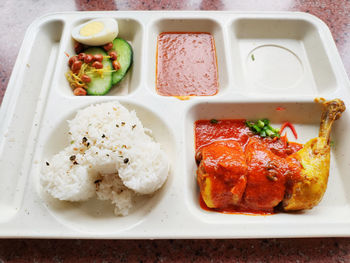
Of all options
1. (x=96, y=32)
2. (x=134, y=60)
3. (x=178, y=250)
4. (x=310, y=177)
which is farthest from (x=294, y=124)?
(x=96, y=32)

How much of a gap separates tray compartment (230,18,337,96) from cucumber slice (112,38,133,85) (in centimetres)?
99

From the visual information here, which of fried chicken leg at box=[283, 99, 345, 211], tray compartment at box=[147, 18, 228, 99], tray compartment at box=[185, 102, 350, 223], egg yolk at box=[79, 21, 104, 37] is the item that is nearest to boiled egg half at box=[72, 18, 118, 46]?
egg yolk at box=[79, 21, 104, 37]

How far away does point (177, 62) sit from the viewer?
8.16 feet

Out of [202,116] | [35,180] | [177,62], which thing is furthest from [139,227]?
[177,62]

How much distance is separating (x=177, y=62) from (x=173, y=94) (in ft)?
1.28

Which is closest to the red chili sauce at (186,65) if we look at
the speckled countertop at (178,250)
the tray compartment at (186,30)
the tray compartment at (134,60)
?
the tray compartment at (186,30)

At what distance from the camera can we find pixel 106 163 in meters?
1.63

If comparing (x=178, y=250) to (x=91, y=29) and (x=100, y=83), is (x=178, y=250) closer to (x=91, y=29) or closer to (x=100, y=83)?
(x=100, y=83)

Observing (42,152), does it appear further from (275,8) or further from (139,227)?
(275,8)

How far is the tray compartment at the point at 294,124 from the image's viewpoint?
5.98 feet

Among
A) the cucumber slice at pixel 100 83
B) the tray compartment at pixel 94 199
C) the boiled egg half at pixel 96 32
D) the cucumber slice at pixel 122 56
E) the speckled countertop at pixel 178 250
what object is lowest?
the speckled countertop at pixel 178 250

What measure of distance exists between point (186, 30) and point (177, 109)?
3.62ft

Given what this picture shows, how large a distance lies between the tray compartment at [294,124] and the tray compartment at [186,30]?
0.30 m

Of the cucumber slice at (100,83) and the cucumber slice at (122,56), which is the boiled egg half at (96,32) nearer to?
the cucumber slice at (122,56)
